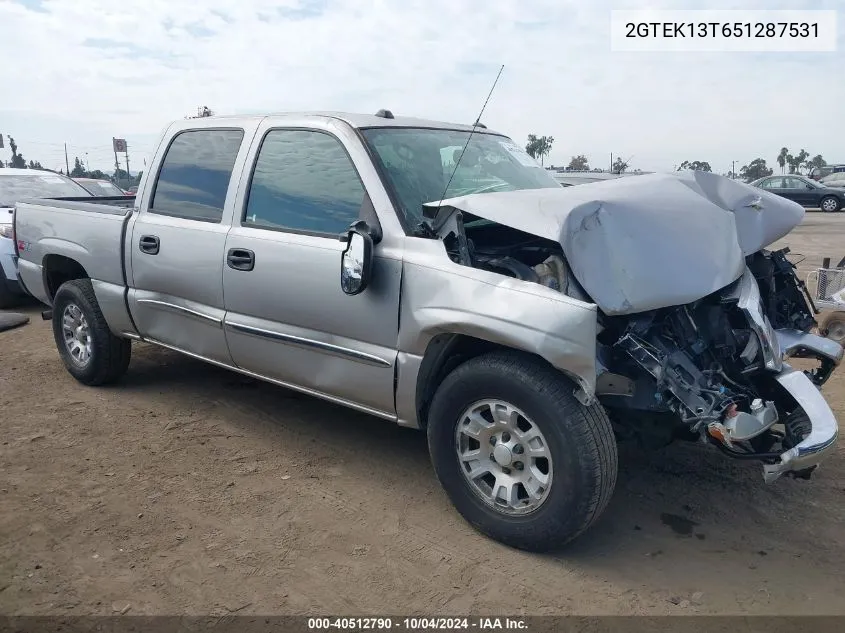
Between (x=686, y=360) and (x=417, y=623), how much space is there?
A: 158 cm

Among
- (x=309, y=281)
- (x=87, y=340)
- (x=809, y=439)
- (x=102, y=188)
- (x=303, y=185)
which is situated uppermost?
(x=102, y=188)

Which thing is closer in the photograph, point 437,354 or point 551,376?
point 551,376

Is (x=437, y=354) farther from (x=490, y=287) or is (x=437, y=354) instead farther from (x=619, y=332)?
(x=619, y=332)

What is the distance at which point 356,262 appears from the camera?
11.0 ft

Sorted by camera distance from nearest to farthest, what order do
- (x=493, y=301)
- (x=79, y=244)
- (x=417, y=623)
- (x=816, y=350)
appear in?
(x=417, y=623), (x=493, y=301), (x=816, y=350), (x=79, y=244)

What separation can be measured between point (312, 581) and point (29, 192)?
8434mm

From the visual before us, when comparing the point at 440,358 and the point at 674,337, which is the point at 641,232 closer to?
the point at 674,337

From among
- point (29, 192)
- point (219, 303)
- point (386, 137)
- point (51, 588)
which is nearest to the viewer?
point (51, 588)

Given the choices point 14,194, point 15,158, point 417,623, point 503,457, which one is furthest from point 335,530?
point 15,158

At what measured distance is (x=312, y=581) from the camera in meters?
2.96

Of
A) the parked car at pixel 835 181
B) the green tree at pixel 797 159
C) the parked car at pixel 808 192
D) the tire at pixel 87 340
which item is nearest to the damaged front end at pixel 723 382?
the tire at pixel 87 340

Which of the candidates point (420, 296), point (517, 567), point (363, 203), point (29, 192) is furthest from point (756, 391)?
point (29, 192)

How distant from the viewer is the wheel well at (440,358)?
3.34m

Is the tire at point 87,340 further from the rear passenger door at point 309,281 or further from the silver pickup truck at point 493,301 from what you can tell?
the rear passenger door at point 309,281
